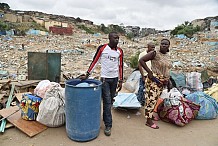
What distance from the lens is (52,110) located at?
2869mm

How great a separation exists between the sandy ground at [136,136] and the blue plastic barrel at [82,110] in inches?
5.1

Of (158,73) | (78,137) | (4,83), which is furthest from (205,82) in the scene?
(4,83)

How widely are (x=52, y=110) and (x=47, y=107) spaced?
79 millimetres

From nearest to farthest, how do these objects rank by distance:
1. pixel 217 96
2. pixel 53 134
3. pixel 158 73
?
pixel 53 134
pixel 158 73
pixel 217 96

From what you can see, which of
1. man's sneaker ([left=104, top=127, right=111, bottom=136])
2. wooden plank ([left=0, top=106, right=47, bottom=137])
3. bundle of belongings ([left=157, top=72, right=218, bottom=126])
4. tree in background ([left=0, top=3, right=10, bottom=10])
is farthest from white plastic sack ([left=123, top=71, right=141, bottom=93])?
tree in background ([left=0, top=3, right=10, bottom=10])

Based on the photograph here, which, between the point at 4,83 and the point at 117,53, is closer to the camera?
the point at 117,53

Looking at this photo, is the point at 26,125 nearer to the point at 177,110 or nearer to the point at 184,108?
the point at 177,110

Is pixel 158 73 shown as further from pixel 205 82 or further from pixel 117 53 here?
pixel 205 82

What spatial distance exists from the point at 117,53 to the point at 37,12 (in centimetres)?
6690

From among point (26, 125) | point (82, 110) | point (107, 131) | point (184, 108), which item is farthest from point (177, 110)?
point (26, 125)

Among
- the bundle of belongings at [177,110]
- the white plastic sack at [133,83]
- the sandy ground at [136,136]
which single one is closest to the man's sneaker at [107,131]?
the sandy ground at [136,136]

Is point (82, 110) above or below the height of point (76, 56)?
below

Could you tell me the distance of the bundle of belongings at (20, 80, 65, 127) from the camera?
114 inches

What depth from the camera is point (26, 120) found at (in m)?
3.06
